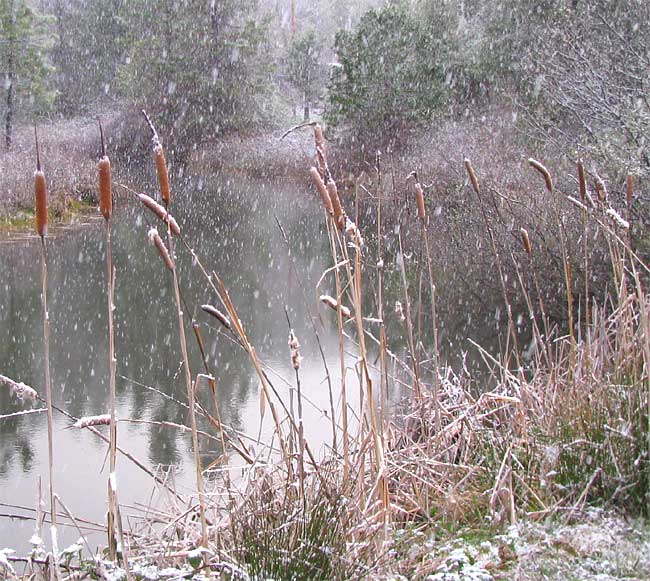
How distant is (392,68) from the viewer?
21250 mm

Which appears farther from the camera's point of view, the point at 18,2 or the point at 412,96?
the point at 18,2

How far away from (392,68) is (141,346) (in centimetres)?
1550

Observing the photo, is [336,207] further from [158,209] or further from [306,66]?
[306,66]

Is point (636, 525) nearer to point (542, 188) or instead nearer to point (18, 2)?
point (542, 188)

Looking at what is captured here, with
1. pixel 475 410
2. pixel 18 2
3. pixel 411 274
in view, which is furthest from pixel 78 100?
pixel 475 410

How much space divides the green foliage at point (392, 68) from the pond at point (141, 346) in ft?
22.9

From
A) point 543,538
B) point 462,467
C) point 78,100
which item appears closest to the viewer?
point 543,538

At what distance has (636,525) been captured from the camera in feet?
6.51

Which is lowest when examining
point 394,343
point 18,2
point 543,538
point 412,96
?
point 394,343

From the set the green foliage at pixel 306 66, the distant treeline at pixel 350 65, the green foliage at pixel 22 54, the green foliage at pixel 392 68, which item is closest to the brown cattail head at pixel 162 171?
the distant treeline at pixel 350 65

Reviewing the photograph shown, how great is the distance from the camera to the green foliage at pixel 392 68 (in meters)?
20.9

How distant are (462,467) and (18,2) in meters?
24.1

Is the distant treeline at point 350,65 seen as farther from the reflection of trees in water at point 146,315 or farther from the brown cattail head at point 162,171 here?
the brown cattail head at point 162,171

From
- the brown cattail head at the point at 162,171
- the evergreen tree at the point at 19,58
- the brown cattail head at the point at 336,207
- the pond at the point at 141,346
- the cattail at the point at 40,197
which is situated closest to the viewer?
the cattail at the point at 40,197
